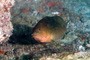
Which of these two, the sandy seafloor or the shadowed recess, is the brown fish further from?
the shadowed recess

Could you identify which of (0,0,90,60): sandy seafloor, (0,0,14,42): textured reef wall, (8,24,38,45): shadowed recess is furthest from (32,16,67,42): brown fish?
(0,0,14,42): textured reef wall

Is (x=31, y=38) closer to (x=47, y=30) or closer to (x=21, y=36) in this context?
(x=21, y=36)

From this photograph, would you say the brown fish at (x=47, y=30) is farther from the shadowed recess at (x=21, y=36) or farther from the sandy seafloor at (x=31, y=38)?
the shadowed recess at (x=21, y=36)

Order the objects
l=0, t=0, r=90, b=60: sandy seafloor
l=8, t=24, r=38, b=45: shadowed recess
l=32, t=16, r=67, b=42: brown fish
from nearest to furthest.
Result: l=32, t=16, r=67, b=42: brown fish, l=0, t=0, r=90, b=60: sandy seafloor, l=8, t=24, r=38, b=45: shadowed recess

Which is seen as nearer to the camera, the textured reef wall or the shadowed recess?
the textured reef wall

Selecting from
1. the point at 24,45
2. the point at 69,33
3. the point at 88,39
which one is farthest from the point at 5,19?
the point at 88,39

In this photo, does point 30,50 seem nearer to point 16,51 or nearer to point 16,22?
point 16,51

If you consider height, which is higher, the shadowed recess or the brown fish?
the brown fish
